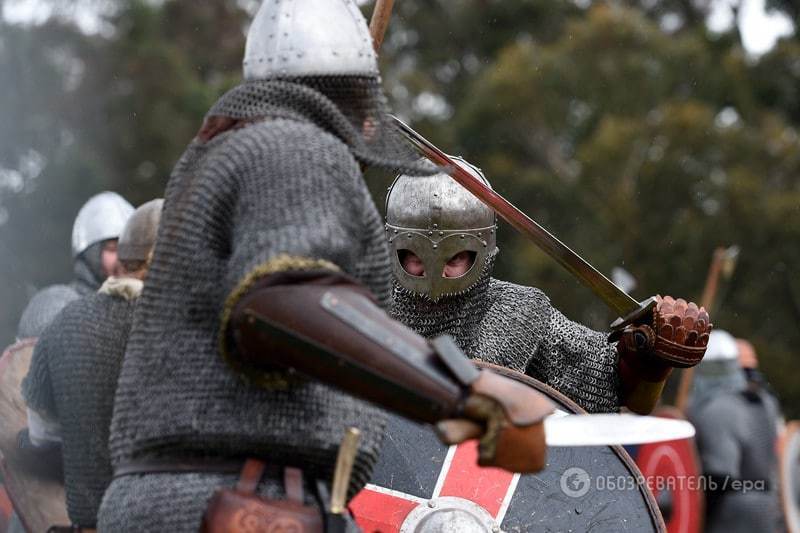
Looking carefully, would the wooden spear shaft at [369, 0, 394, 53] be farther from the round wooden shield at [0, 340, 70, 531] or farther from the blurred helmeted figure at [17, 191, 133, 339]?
the blurred helmeted figure at [17, 191, 133, 339]

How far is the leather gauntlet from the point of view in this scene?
503cm

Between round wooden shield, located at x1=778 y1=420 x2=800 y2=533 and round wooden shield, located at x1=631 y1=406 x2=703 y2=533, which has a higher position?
round wooden shield, located at x1=778 y1=420 x2=800 y2=533

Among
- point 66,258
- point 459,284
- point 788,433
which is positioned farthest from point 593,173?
point 459,284

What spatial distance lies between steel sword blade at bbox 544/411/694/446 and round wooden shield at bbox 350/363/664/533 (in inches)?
54.5

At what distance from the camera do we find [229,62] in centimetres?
2331

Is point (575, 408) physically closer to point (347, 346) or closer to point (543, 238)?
point (543, 238)

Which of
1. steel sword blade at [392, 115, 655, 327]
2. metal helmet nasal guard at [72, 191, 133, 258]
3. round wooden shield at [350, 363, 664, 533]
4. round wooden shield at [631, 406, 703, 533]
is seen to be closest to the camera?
round wooden shield at [350, 363, 664, 533]

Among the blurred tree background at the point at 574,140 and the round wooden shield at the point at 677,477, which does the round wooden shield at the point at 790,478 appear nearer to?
the round wooden shield at the point at 677,477

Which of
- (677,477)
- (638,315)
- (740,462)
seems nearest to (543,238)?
(638,315)

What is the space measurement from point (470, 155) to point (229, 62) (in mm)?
4843

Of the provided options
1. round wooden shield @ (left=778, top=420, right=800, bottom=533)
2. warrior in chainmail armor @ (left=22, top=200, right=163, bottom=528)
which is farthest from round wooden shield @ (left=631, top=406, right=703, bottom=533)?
warrior in chainmail armor @ (left=22, top=200, right=163, bottom=528)

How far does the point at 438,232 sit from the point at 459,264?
5.2 inches

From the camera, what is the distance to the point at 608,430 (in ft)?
10.5

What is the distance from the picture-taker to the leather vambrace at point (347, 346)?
3.05 m
